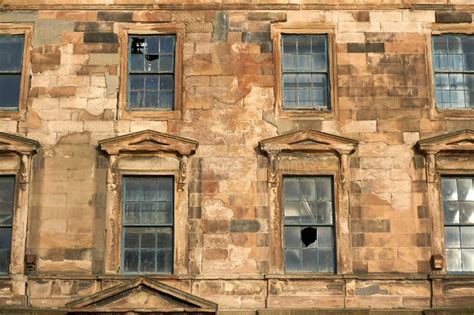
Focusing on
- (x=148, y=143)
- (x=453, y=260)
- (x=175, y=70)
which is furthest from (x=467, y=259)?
(x=175, y=70)

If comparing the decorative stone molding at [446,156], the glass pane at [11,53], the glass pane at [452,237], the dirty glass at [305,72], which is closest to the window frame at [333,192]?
the dirty glass at [305,72]

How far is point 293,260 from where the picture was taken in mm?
18859

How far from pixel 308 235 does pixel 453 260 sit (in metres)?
3.10

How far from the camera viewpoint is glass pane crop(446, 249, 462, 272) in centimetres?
1889

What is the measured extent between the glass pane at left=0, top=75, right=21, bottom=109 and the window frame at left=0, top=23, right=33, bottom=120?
0.15m

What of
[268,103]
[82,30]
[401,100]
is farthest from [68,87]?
[401,100]

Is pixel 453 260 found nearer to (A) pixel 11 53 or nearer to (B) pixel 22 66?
(B) pixel 22 66

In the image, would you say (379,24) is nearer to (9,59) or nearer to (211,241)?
(211,241)

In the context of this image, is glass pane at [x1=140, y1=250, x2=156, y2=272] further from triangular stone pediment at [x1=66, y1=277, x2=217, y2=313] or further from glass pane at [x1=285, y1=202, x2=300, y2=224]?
glass pane at [x1=285, y1=202, x2=300, y2=224]

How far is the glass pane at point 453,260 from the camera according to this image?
62.0 ft

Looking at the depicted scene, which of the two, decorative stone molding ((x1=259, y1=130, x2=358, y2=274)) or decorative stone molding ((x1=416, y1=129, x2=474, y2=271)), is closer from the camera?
decorative stone molding ((x1=259, y1=130, x2=358, y2=274))

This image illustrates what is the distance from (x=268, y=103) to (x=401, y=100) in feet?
9.63

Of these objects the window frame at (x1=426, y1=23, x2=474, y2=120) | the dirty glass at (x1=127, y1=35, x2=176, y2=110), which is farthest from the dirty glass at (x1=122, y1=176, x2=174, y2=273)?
the window frame at (x1=426, y1=23, x2=474, y2=120)

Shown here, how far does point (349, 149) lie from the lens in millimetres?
19297
